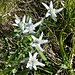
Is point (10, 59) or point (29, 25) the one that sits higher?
point (29, 25)

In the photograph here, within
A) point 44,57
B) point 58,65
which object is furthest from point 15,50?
point 58,65

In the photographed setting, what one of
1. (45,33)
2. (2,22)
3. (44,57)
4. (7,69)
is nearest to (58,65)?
(44,57)

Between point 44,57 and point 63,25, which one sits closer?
point 44,57

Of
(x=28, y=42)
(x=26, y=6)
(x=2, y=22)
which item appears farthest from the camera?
(x=26, y=6)

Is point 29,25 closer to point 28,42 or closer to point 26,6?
point 28,42

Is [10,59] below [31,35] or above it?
below

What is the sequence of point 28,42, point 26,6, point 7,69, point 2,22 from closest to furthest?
1. point 7,69
2. point 28,42
3. point 2,22
4. point 26,6

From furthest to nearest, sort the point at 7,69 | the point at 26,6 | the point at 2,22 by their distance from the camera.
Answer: the point at 26,6 → the point at 2,22 → the point at 7,69

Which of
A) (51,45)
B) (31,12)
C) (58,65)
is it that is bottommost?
(58,65)

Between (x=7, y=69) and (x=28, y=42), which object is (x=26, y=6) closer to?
(x=28, y=42)
